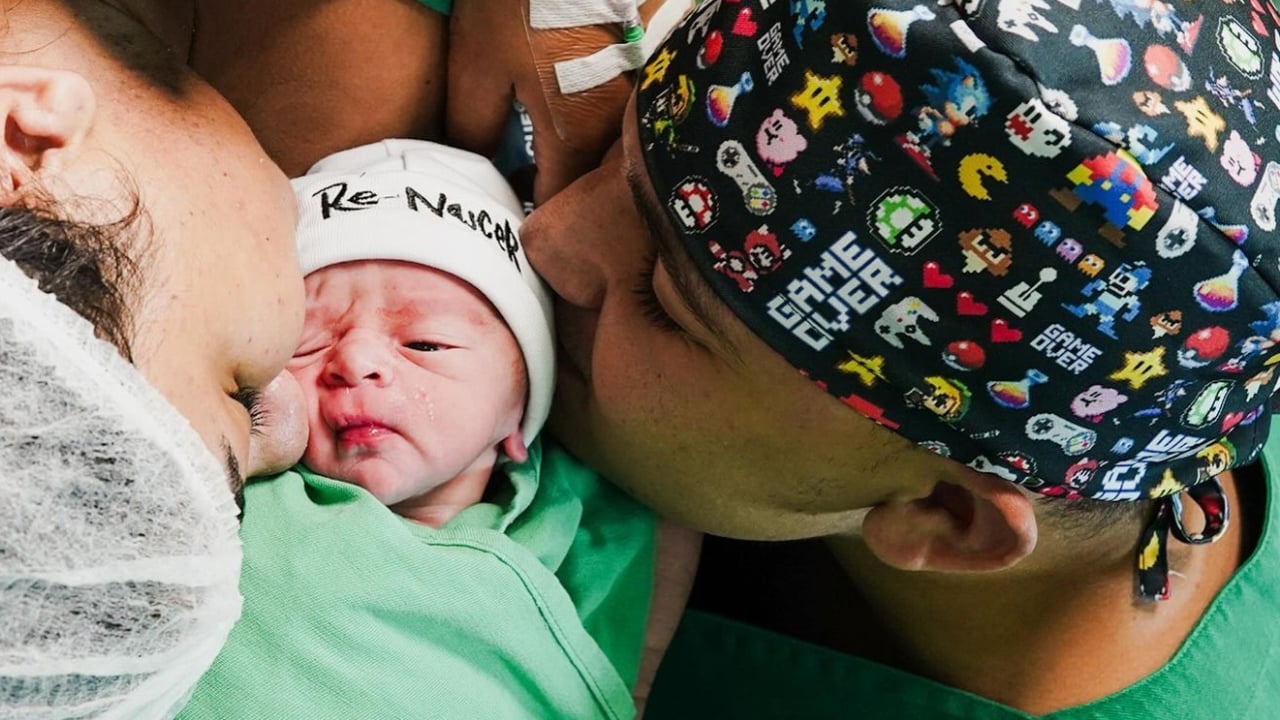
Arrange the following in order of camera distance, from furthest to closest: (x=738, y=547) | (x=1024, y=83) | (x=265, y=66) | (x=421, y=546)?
1. (x=738, y=547)
2. (x=265, y=66)
3. (x=421, y=546)
4. (x=1024, y=83)

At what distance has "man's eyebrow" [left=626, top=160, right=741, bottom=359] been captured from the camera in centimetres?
95

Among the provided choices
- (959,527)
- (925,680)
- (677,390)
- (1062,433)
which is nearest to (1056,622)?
(925,680)

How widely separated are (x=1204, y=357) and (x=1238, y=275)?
0.23ft

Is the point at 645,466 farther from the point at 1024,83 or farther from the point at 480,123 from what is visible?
the point at 1024,83

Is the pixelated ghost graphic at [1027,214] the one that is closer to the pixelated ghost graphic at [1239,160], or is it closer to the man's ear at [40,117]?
the pixelated ghost graphic at [1239,160]

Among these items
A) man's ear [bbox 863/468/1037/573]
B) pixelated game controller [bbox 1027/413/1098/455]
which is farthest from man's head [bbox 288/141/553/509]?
pixelated game controller [bbox 1027/413/1098/455]

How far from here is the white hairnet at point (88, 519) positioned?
1.85ft

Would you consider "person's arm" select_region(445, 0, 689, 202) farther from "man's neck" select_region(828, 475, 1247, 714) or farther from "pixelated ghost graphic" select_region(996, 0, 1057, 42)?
"man's neck" select_region(828, 475, 1247, 714)

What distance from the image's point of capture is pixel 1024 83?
0.74 metres

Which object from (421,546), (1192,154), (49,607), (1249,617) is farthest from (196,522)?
(1249,617)

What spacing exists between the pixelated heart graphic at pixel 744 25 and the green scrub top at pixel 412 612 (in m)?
0.50

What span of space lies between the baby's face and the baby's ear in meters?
0.05

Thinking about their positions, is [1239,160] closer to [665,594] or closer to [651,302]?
[651,302]

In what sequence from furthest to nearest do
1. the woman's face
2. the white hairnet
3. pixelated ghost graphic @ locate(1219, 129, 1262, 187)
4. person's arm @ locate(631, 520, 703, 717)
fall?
person's arm @ locate(631, 520, 703, 717) < pixelated ghost graphic @ locate(1219, 129, 1262, 187) < the woman's face < the white hairnet
